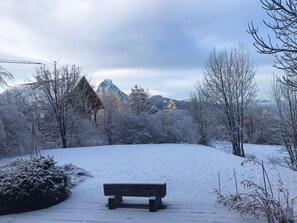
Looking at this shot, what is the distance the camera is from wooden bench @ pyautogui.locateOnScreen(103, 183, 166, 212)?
619 centimetres

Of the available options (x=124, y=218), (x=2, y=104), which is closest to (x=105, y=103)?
(x=2, y=104)

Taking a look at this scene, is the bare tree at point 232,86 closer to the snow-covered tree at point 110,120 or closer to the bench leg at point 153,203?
the snow-covered tree at point 110,120

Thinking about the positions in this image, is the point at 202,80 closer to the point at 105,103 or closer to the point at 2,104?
the point at 105,103

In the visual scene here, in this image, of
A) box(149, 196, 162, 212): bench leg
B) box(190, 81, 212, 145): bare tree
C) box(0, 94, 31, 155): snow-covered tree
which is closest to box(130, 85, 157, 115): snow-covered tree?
box(190, 81, 212, 145): bare tree

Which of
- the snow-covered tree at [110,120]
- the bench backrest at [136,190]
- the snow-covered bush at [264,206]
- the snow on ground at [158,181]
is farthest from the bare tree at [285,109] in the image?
the bench backrest at [136,190]

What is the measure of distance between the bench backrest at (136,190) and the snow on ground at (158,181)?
0.95 ft

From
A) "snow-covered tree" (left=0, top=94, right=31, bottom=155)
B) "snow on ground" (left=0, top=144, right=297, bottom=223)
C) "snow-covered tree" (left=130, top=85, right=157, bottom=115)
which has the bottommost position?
"snow on ground" (left=0, top=144, right=297, bottom=223)

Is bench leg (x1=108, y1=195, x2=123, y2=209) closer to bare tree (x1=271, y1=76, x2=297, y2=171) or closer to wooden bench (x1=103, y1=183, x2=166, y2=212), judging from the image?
wooden bench (x1=103, y1=183, x2=166, y2=212)

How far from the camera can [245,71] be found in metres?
24.8

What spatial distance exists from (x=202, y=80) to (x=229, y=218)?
22.0 meters

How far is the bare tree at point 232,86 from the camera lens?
2486 centimetres

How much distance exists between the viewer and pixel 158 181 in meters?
9.02

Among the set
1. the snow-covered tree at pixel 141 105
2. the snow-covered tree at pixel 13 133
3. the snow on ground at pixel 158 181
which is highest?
the snow-covered tree at pixel 141 105

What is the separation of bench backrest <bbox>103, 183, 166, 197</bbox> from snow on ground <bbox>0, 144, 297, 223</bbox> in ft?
0.95
